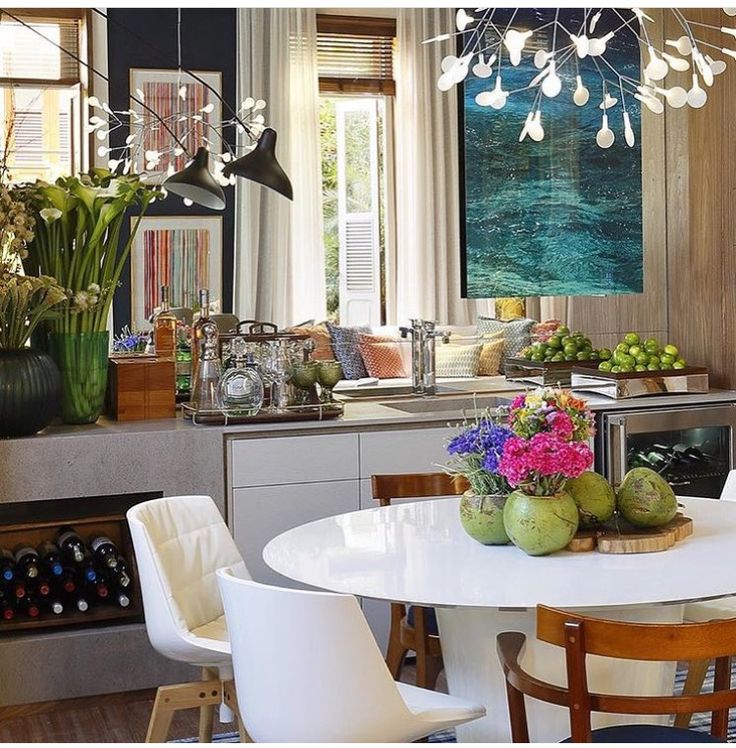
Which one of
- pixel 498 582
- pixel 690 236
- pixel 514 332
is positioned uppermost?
pixel 690 236

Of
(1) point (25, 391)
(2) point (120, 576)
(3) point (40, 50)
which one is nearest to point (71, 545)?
(2) point (120, 576)

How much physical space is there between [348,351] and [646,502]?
5.27 metres

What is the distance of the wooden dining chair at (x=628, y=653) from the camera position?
6.39ft

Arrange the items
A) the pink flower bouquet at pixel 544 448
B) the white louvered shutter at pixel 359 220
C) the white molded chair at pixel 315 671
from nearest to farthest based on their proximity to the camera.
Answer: the white molded chair at pixel 315 671
the pink flower bouquet at pixel 544 448
the white louvered shutter at pixel 359 220

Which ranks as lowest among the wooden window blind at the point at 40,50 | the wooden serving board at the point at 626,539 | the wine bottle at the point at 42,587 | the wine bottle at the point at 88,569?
the wine bottle at the point at 42,587

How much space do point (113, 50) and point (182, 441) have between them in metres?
4.94

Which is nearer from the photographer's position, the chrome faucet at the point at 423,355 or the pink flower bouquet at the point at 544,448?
the pink flower bouquet at the point at 544,448

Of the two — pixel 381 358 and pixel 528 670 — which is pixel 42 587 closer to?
pixel 528 670

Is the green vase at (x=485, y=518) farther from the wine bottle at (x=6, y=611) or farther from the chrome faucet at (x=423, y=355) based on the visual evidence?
the chrome faucet at (x=423, y=355)

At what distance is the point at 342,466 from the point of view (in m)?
3.95

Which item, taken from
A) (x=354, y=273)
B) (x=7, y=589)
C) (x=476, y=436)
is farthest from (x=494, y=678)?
(x=354, y=273)

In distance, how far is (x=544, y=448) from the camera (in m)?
2.48

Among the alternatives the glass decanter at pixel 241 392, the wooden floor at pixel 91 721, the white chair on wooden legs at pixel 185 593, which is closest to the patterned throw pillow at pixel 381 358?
the glass decanter at pixel 241 392

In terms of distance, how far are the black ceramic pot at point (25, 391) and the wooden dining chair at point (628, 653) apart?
2033 millimetres
